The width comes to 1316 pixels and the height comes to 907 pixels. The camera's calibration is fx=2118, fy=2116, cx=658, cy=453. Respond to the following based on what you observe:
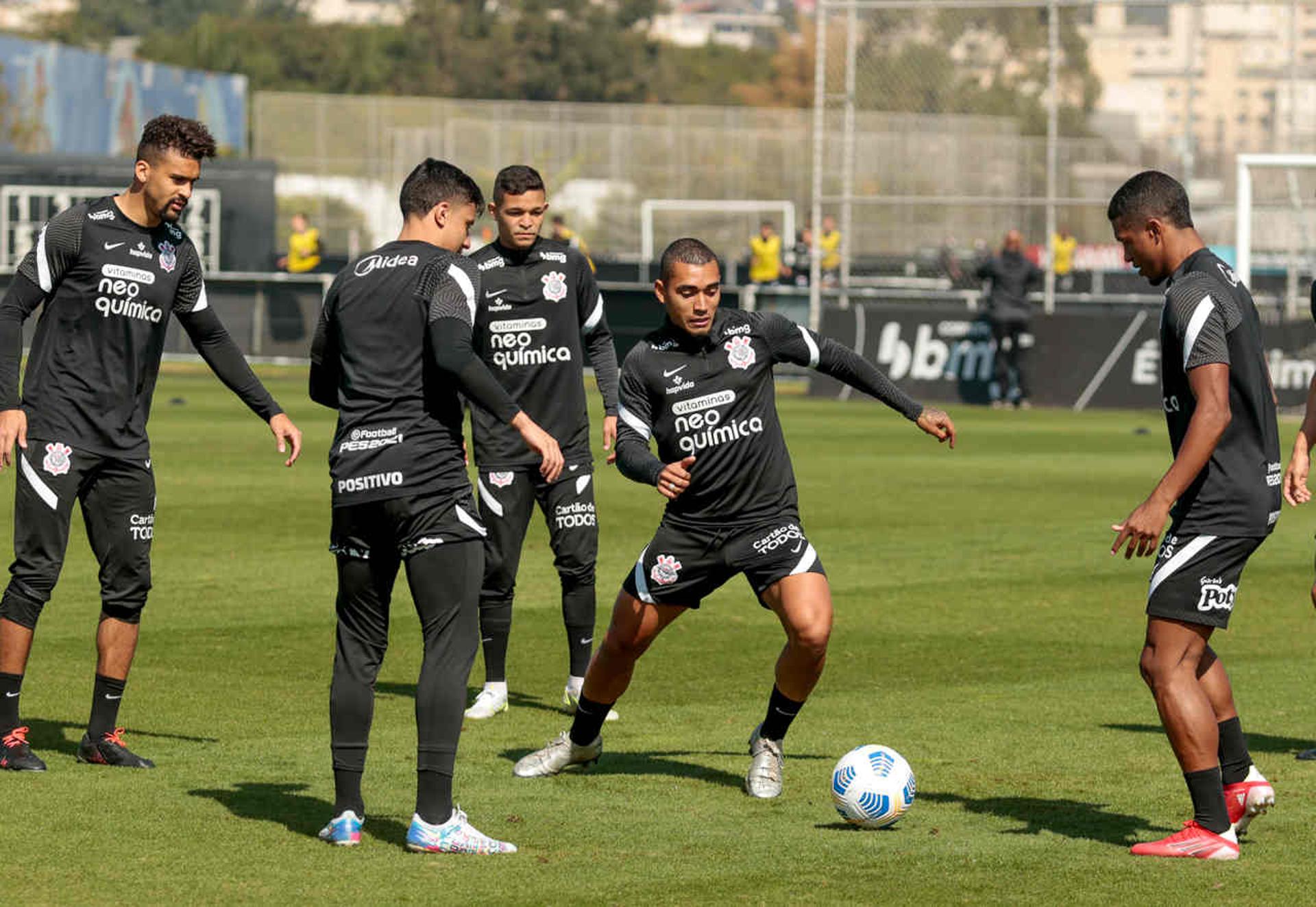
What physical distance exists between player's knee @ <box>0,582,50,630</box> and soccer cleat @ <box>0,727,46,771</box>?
415 mm

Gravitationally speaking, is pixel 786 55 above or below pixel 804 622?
above

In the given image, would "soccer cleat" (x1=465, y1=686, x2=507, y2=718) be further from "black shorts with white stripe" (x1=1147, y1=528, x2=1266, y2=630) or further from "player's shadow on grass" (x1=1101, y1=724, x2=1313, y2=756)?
"black shorts with white stripe" (x1=1147, y1=528, x2=1266, y2=630)

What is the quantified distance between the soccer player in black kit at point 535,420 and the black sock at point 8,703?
2.23 meters

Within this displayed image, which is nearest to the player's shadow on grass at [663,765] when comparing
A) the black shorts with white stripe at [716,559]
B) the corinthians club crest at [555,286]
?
the black shorts with white stripe at [716,559]

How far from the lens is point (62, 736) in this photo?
8711 millimetres

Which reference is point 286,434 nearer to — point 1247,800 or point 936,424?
point 936,424

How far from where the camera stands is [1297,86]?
33281 mm

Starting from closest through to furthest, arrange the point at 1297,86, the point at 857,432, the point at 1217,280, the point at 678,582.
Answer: the point at 1217,280 → the point at 678,582 → the point at 857,432 → the point at 1297,86

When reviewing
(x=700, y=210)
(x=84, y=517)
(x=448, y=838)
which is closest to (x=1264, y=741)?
(x=448, y=838)

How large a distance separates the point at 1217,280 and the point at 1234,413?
46 cm

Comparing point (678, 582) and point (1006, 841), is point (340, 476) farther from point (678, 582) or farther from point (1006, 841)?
point (1006, 841)

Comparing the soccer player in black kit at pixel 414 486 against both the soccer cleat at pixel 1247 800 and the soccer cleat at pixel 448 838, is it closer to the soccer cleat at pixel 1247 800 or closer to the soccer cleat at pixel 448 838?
the soccer cleat at pixel 448 838

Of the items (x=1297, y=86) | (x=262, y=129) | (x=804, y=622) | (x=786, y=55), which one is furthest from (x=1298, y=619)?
(x=786, y=55)

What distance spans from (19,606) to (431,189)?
2.56 metres
